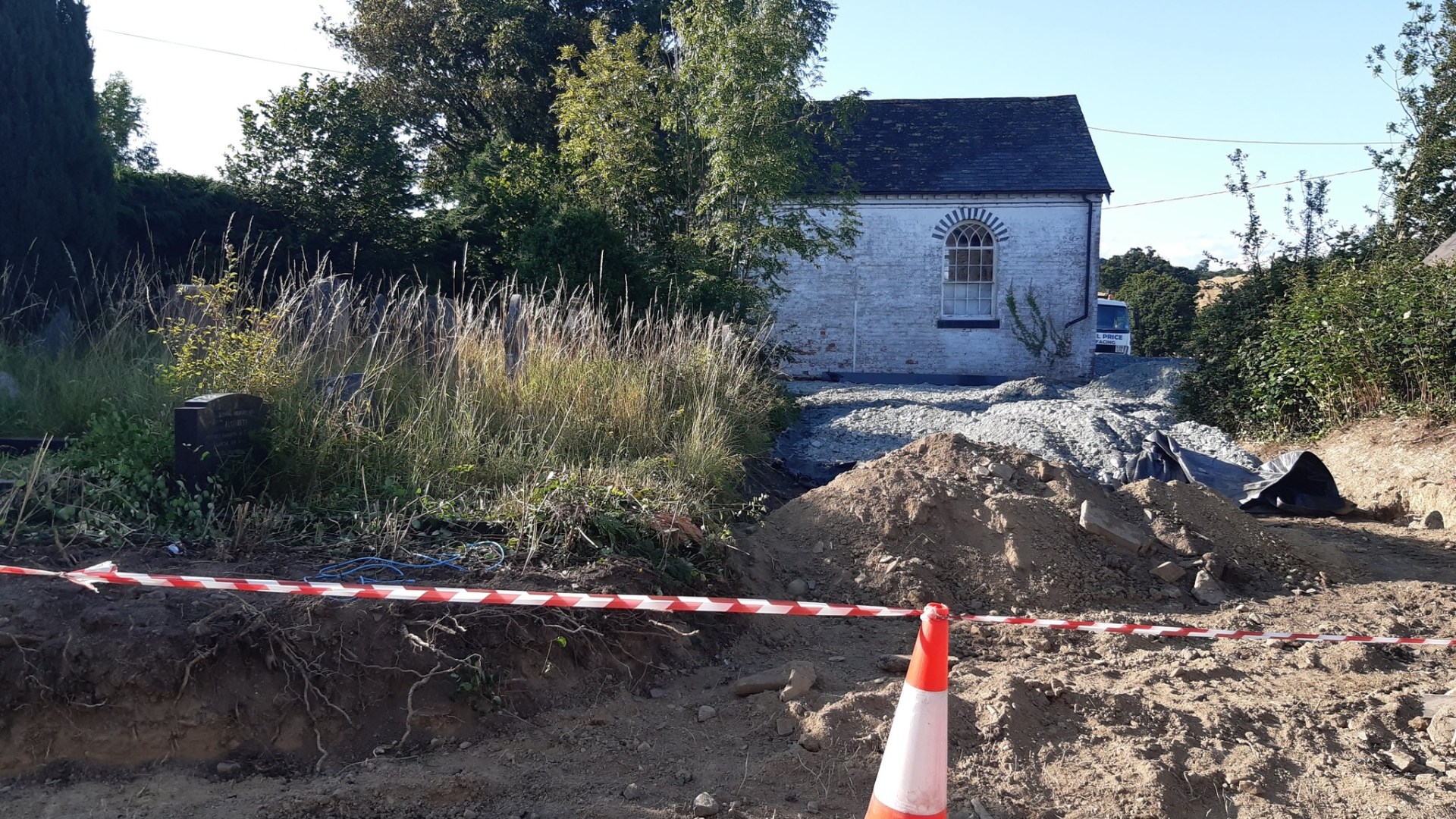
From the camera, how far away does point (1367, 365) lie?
10852 millimetres

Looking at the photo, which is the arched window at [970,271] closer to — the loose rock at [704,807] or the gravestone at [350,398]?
the gravestone at [350,398]

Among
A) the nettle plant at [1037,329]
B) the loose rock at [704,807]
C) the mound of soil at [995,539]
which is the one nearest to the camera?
the loose rock at [704,807]

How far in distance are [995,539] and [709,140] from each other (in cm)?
900

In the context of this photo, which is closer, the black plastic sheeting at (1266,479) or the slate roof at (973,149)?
the black plastic sheeting at (1266,479)

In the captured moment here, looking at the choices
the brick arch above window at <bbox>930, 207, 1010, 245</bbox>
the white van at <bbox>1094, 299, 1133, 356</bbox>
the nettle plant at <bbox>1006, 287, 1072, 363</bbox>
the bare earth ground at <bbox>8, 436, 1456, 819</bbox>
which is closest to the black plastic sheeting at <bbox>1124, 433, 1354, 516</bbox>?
the bare earth ground at <bbox>8, 436, 1456, 819</bbox>

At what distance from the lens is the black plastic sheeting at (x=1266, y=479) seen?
8.83 m

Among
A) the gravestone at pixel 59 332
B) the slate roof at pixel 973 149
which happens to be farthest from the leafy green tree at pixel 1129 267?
the gravestone at pixel 59 332

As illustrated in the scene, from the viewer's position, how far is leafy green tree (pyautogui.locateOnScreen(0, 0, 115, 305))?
10.2 meters

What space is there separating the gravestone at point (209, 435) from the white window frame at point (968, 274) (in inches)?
694

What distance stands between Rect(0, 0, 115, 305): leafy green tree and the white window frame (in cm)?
1537

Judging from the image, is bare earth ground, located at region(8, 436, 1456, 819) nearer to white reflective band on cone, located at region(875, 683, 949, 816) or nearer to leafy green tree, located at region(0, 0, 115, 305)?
white reflective band on cone, located at region(875, 683, 949, 816)

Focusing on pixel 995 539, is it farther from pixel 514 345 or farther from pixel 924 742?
pixel 514 345

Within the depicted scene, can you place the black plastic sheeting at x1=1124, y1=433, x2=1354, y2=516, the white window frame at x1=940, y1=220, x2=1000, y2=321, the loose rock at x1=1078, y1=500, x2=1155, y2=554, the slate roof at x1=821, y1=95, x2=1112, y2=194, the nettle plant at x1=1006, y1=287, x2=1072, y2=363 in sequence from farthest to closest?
the white window frame at x1=940, y1=220, x2=1000, y2=321 → the nettle plant at x1=1006, y1=287, x2=1072, y2=363 → the slate roof at x1=821, y1=95, x2=1112, y2=194 → the black plastic sheeting at x1=1124, y1=433, x2=1354, y2=516 → the loose rock at x1=1078, y1=500, x2=1155, y2=554

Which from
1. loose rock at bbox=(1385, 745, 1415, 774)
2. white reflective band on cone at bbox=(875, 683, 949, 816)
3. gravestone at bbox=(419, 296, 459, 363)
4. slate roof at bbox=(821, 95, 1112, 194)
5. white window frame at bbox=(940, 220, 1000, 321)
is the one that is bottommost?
loose rock at bbox=(1385, 745, 1415, 774)
